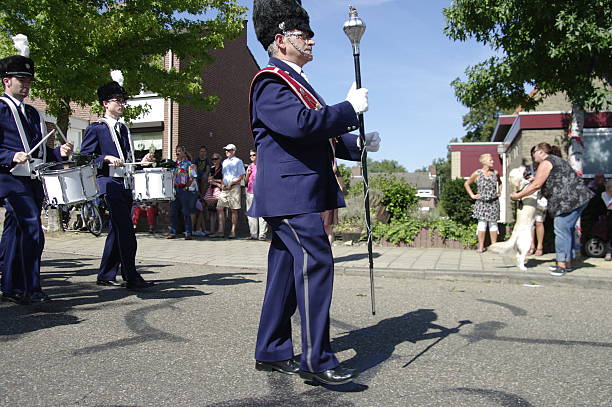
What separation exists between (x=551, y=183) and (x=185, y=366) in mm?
6197

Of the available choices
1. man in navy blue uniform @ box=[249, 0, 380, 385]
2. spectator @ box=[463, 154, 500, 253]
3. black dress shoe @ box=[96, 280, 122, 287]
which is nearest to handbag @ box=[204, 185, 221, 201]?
spectator @ box=[463, 154, 500, 253]

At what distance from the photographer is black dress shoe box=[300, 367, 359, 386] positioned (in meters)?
2.97

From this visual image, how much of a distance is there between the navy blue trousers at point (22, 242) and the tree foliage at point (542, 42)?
8.68 metres

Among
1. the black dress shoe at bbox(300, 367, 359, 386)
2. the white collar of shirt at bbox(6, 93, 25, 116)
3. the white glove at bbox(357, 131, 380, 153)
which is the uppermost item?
the white collar of shirt at bbox(6, 93, 25, 116)

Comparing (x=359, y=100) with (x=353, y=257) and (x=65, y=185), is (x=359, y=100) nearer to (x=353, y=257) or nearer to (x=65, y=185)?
(x=65, y=185)

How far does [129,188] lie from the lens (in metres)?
5.92

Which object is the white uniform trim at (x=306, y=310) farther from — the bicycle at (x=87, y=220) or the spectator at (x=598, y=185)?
the bicycle at (x=87, y=220)

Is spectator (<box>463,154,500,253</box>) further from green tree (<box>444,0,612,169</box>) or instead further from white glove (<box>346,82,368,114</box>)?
white glove (<box>346,82,368,114</box>)

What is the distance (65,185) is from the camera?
4.95m

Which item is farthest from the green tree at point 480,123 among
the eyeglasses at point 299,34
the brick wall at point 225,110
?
the eyeglasses at point 299,34

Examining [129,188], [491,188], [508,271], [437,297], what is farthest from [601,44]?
[129,188]

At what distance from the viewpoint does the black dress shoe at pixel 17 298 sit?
5000 millimetres

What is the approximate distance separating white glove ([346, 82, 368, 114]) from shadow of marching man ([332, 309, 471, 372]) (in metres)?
1.58

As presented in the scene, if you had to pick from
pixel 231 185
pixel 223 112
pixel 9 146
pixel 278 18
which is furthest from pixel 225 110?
pixel 278 18
